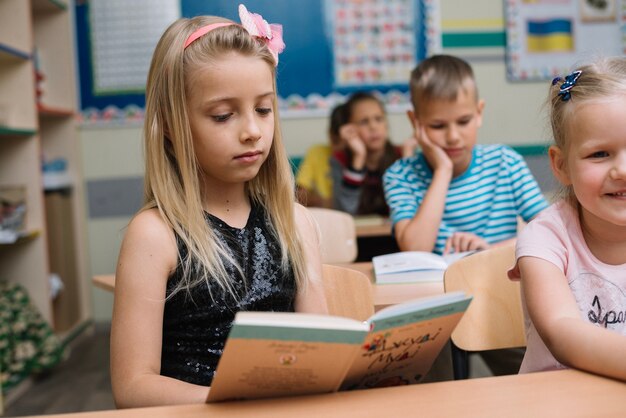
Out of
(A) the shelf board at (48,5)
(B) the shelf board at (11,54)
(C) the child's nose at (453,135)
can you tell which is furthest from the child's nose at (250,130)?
(A) the shelf board at (48,5)

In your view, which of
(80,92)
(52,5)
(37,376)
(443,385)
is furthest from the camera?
(80,92)

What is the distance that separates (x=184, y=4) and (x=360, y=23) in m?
0.98

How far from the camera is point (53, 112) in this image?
3547mm

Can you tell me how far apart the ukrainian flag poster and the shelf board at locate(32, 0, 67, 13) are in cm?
243

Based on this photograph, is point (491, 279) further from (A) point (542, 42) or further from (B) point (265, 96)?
(A) point (542, 42)

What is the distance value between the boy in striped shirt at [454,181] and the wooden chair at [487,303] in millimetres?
554

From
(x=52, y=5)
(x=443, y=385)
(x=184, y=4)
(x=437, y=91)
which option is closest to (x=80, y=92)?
(x=52, y=5)

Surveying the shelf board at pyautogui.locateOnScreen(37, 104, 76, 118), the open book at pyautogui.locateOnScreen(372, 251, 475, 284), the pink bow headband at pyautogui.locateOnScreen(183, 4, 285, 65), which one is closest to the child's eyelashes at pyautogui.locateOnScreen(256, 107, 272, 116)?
the pink bow headband at pyautogui.locateOnScreen(183, 4, 285, 65)

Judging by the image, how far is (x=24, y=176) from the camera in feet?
10.5

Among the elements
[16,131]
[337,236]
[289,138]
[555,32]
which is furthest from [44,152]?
[555,32]

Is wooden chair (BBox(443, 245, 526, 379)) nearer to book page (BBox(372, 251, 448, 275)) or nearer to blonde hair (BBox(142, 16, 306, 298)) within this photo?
book page (BBox(372, 251, 448, 275))

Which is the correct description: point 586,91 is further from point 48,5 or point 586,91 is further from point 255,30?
point 48,5

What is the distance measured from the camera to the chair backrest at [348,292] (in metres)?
1.38

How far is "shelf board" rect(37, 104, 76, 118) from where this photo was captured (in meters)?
3.44
